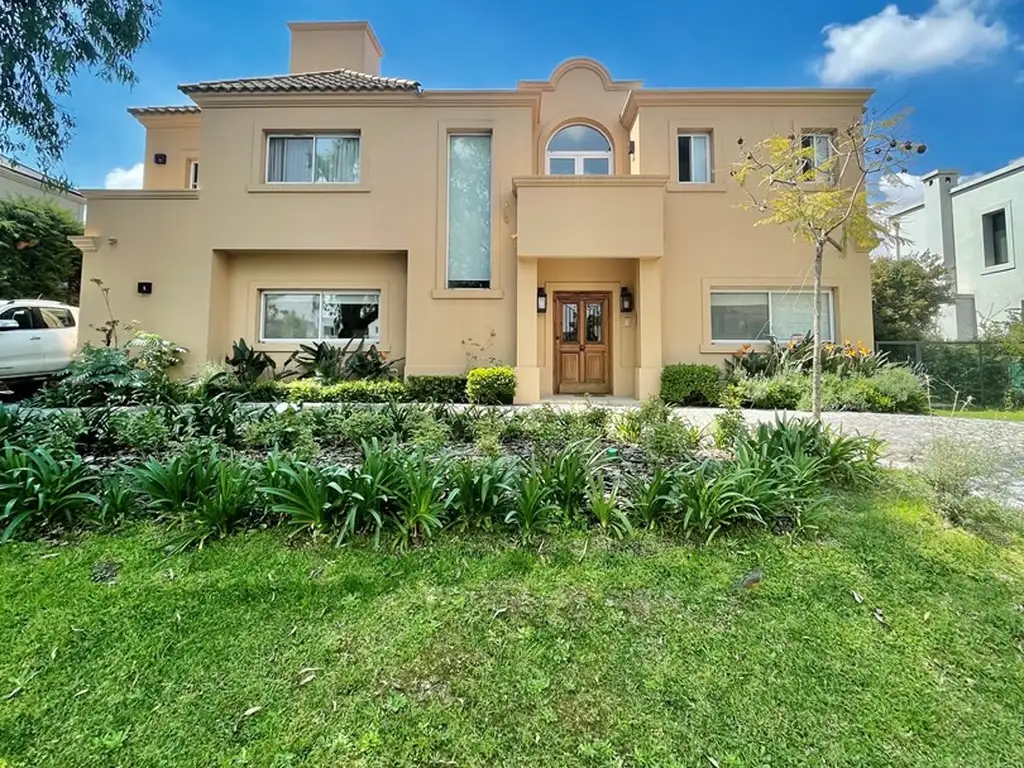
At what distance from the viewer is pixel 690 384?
10445mm

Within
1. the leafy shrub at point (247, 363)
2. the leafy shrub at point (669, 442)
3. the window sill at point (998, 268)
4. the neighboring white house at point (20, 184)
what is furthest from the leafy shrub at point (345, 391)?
the window sill at point (998, 268)

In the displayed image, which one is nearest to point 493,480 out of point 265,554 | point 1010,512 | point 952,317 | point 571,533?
point 571,533

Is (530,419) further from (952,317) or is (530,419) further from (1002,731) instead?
(952,317)

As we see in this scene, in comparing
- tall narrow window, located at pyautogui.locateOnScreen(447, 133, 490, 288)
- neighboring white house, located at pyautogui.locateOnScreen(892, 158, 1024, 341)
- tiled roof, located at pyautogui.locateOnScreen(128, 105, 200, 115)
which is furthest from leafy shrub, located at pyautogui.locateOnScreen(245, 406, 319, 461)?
neighboring white house, located at pyautogui.locateOnScreen(892, 158, 1024, 341)

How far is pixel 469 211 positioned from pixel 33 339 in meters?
9.21

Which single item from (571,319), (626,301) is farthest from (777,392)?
(571,319)

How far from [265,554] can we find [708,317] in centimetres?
1048

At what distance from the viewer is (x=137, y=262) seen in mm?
11258

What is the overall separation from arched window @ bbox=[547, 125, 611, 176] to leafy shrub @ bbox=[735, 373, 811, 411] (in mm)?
6542

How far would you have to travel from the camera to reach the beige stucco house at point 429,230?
11.2m

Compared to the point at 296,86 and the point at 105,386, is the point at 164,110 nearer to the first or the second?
the point at 296,86

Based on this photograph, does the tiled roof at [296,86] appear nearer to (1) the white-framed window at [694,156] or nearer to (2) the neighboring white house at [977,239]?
(1) the white-framed window at [694,156]

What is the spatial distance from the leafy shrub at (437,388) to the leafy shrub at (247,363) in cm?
343

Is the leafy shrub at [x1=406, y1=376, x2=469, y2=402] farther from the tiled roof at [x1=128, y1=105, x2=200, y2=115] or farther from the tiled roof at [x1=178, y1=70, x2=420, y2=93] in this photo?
the tiled roof at [x1=128, y1=105, x2=200, y2=115]
